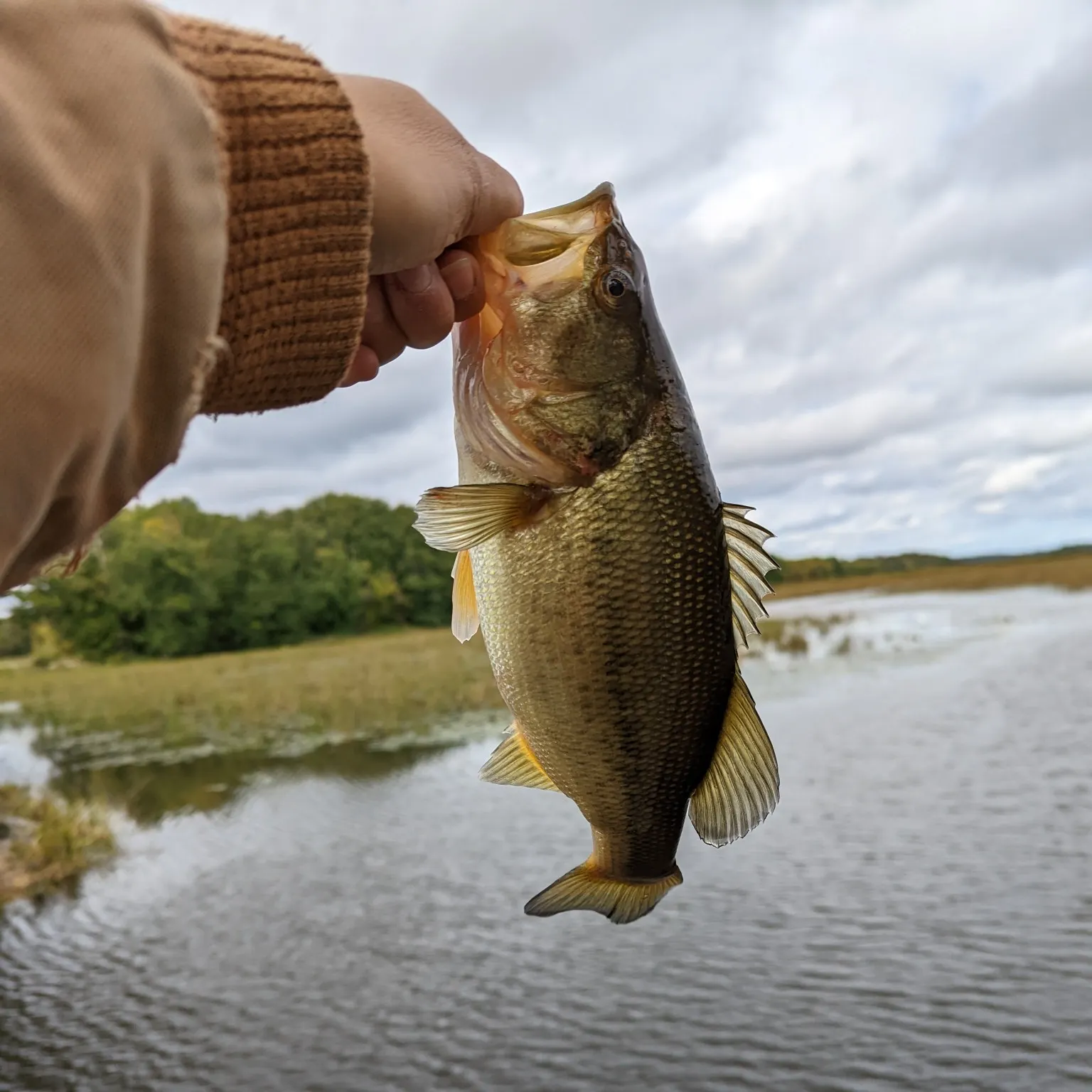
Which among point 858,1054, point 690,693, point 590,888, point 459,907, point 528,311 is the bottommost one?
point 858,1054

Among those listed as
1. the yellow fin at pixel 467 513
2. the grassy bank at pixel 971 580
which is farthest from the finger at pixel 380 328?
the grassy bank at pixel 971 580

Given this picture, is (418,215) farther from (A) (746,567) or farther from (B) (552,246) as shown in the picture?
(A) (746,567)

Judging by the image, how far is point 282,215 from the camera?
1.40m

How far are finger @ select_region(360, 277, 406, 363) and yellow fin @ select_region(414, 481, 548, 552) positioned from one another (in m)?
0.45

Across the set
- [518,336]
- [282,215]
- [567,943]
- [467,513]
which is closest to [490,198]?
[518,336]

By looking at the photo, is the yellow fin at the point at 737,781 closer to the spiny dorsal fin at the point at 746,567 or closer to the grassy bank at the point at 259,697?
the spiny dorsal fin at the point at 746,567

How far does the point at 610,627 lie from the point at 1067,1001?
1404 centimetres

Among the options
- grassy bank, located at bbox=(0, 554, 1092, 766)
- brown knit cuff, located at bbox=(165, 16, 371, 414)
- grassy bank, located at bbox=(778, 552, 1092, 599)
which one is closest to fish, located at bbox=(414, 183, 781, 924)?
brown knit cuff, located at bbox=(165, 16, 371, 414)

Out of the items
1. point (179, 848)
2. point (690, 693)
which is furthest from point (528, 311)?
point (179, 848)

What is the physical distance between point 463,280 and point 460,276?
0.02 m

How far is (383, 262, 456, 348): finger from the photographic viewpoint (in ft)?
7.24

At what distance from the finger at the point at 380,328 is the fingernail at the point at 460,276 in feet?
0.53

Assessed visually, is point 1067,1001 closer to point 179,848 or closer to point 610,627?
point 610,627

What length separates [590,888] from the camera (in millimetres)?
2447
